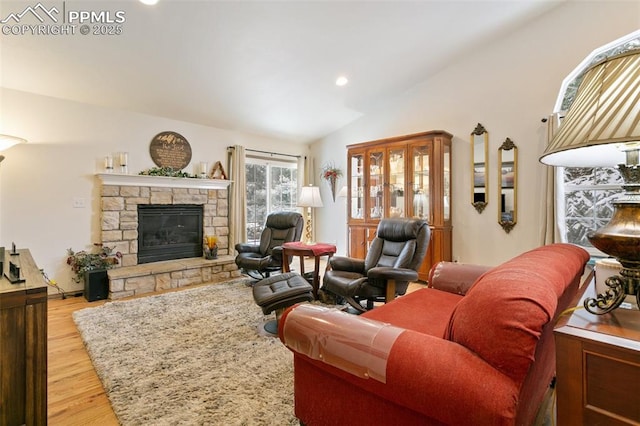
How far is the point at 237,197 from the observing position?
516cm

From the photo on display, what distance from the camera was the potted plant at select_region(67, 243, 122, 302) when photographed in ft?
11.8

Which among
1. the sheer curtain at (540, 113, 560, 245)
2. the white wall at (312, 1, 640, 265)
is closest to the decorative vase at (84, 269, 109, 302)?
the white wall at (312, 1, 640, 265)

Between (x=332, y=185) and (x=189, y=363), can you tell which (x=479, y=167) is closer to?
(x=332, y=185)

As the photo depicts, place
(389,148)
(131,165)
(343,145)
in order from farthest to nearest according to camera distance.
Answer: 1. (343,145)
2. (389,148)
3. (131,165)

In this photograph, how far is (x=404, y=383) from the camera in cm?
97

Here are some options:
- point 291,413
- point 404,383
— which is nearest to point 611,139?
point 404,383

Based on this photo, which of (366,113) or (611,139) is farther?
(366,113)

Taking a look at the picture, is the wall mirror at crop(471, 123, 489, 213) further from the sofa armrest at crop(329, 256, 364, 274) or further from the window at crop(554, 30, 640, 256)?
the sofa armrest at crop(329, 256, 364, 274)

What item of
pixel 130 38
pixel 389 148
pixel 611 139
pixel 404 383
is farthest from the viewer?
pixel 389 148

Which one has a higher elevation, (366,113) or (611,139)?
(366,113)

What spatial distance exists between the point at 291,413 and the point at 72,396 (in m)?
1.35

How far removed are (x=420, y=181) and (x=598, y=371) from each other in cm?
372

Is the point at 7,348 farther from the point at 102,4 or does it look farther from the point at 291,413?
the point at 102,4

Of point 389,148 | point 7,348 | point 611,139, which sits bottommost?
point 7,348
